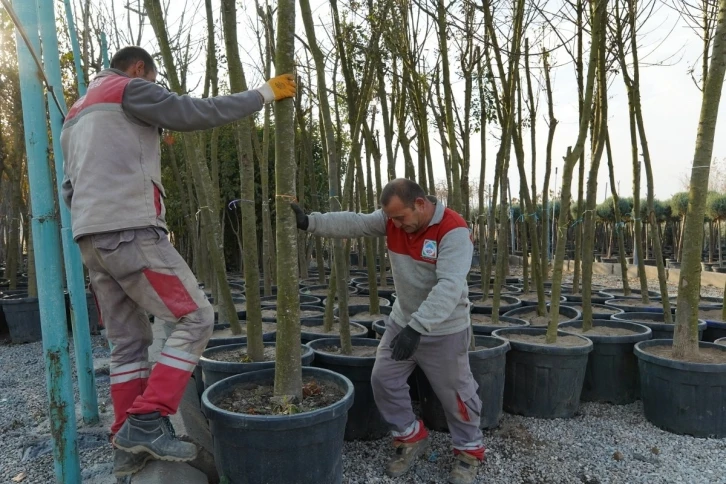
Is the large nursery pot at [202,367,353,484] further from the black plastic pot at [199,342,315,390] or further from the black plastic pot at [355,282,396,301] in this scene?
the black plastic pot at [355,282,396,301]

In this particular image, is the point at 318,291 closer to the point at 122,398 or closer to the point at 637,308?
the point at 637,308

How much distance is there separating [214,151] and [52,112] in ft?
7.94

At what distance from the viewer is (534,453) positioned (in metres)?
3.05

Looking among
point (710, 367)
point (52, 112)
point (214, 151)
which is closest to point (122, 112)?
point (52, 112)

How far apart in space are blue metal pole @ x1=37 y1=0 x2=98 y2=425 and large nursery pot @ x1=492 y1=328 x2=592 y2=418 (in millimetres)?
2540

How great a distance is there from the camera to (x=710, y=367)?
3148 millimetres

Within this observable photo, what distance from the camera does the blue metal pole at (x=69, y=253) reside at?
2249mm

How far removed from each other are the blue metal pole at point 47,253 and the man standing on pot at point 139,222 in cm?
10

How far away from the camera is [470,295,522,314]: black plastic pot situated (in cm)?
504

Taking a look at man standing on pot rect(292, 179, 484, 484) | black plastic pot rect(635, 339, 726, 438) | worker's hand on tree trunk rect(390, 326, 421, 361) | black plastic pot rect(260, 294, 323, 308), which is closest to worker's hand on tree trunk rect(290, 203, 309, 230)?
man standing on pot rect(292, 179, 484, 484)

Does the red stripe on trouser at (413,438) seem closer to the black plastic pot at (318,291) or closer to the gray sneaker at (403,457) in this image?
the gray sneaker at (403,457)

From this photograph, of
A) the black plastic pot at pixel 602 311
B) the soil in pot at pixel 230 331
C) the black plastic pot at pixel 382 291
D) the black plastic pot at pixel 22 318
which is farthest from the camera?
the black plastic pot at pixel 382 291

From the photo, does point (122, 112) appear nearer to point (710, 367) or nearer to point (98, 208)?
point (98, 208)

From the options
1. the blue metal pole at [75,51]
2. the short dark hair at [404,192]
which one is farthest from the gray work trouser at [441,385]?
the blue metal pole at [75,51]
